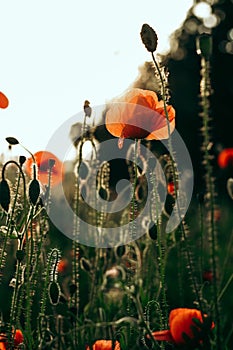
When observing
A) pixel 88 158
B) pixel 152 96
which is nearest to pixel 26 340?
pixel 152 96

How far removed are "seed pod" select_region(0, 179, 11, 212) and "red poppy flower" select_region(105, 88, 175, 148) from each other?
386 millimetres

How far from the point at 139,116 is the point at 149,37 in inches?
11.6

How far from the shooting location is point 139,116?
77.2 inches

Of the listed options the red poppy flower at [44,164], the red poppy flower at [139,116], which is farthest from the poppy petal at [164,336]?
the red poppy flower at [44,164]

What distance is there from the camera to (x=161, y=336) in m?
1.50

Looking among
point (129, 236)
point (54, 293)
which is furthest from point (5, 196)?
point (129, 236)

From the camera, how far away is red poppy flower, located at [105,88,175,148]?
1.94 meters

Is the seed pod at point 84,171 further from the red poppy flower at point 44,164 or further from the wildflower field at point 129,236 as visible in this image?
the red poppy flower at point 44,164

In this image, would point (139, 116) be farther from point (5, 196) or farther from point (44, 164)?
point (44, 164)

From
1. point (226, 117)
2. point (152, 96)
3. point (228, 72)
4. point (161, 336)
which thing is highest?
point (228, 72)

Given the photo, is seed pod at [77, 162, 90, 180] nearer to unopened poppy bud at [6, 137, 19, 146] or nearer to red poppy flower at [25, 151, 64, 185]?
red poppy flower at [25, 151, 64, 185]

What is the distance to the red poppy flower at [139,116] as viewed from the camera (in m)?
1.94

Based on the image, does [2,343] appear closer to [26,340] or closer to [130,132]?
[26,340]

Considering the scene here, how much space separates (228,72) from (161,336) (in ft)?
56.7
